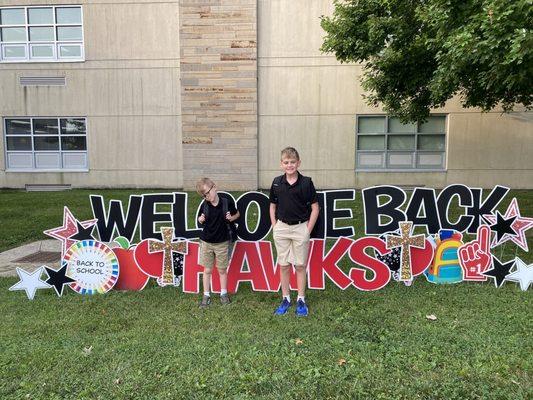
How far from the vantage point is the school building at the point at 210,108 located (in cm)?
1570

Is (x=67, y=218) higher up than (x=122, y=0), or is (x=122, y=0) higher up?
(x=122, y=0)

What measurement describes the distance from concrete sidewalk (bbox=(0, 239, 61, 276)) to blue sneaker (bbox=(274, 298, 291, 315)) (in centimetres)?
390

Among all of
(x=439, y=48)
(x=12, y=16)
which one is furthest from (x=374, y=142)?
(x=12, y=16)

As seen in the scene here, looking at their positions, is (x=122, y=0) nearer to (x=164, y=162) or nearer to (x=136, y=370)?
(x=164, y=162)

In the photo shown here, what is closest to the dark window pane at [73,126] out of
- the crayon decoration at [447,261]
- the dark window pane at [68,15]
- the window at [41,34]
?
the window at [41,34]

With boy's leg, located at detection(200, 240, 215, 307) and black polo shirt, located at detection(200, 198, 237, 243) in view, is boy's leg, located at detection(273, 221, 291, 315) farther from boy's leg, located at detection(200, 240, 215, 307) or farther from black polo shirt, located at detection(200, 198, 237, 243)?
boy's leg, located at detection(200, 240, 215, 307)

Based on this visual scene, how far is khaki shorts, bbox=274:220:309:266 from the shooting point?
4.65m

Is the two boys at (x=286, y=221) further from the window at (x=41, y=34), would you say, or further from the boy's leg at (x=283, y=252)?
the window at (x=41, y=34)

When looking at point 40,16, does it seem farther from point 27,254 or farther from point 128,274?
point 128,274

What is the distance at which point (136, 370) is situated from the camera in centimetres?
345

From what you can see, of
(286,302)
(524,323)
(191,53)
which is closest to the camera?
(524,323)

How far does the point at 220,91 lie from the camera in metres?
15.8

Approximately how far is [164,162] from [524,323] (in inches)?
556

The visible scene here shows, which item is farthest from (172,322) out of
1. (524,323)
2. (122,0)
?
(122,0)
